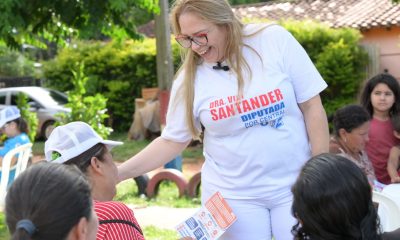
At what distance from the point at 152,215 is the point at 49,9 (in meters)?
2.87

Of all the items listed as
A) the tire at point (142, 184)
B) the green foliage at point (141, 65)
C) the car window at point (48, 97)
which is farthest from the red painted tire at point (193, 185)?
the car window at point (48, 97)

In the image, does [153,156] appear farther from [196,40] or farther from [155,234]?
[155,234]

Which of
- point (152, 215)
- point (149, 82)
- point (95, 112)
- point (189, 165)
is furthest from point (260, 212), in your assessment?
point (149, 82)

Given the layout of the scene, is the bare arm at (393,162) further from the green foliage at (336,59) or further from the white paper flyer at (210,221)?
the green foliage at (336,59)

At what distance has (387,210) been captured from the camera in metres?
3.95

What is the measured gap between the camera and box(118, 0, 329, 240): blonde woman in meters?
3.21

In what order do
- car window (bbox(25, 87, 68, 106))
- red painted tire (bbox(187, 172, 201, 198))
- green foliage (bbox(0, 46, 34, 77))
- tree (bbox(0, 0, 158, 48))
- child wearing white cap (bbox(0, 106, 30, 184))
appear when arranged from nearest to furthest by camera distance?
child wearing white cap (bbox(0, 106, 30, 184)) → tree (bbox(0, 0, 158, 48)) → red painted tire (bbox(187, 172, 201, 198)) → car window (bbox(25, 87, 68, 106)) → green foliage (bbox(0, 46, 34, 77))

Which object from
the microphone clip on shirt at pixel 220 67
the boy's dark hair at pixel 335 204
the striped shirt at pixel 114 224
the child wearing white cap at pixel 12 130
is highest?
the microphone clip on shirt at pixel 220 67

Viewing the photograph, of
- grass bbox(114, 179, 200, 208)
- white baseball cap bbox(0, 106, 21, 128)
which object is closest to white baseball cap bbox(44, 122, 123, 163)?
white baseball cap bbox(0, 106, 21, 128)

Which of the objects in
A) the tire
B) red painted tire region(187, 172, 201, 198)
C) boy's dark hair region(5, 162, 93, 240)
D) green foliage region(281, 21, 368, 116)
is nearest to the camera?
boy's dark hair region(5, 162, 93, 240)

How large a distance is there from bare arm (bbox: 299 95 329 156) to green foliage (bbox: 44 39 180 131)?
52.0ft

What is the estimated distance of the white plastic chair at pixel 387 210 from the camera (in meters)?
3.88

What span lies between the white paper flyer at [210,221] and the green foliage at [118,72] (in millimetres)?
15875

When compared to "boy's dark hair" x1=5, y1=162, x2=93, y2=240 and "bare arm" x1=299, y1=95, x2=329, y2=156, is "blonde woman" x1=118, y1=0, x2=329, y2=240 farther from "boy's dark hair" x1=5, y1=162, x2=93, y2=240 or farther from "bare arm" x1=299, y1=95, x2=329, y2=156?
"boy's dark hair" x1=5, y1=162, x2=93, y2=240
